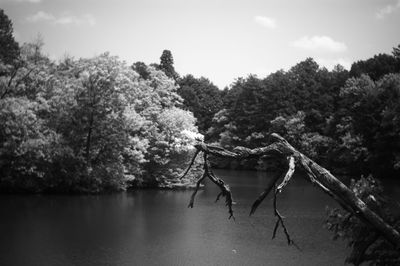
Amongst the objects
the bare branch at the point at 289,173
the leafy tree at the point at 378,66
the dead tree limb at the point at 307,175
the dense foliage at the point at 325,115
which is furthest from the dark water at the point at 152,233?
the leafy tree at the point at 378,66

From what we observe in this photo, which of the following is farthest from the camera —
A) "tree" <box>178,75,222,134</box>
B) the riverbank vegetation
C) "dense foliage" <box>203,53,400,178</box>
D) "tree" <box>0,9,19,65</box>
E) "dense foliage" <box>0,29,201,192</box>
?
"tree" <box>178,75,222,134</box>

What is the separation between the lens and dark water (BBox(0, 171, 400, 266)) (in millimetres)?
20141

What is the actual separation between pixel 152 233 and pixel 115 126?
16.9 meters

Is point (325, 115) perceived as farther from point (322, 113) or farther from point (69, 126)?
point (69, 126)

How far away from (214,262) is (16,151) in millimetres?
22056

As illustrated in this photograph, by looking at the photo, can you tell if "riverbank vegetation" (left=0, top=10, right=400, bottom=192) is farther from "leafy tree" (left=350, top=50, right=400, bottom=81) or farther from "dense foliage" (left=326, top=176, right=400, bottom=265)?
"dense foliage" (left=326, top=176, right=400, bottom=265)

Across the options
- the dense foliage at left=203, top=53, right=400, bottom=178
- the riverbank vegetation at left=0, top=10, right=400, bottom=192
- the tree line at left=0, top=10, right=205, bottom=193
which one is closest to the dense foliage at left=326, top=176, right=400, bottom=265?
the riverbank vegetation at left=0, top=10, right=400, bottom=192


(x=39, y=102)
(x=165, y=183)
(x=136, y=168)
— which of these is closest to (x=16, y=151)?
(x=39, y=102)

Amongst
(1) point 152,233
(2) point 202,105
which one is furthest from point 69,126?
(2) point 202,105

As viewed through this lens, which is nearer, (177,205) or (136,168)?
(177,205)

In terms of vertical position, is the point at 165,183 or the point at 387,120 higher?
the point at 387,120

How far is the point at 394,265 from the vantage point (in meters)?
9.12

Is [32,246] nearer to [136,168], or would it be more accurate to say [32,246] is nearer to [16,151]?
[16,151]

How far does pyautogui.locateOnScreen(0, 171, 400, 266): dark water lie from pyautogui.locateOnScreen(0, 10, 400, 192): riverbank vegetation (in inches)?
112
